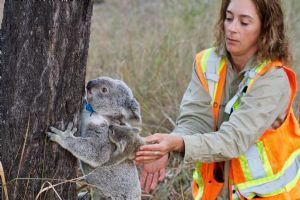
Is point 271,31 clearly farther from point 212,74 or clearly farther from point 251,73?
point 212,74

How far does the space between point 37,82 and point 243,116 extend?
131 cm

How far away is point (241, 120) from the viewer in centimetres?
364

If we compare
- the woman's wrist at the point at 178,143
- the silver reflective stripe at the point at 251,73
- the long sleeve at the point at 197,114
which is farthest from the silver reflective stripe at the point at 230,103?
the woman's wrist at the point at 178,143

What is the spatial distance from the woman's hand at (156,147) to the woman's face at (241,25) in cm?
82

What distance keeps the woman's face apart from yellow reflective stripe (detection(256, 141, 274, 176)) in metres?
0.63

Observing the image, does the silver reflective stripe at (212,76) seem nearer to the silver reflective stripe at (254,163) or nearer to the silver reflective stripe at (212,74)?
the silver reflective stripe at (212,74)

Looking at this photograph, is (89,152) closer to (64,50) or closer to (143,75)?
(64,50)

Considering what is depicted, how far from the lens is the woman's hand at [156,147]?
3.34 meters

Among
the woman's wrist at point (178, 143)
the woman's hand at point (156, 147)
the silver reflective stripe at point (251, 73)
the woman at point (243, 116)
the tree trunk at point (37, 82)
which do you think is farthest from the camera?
the silver reflective stripe at point (251, 73)

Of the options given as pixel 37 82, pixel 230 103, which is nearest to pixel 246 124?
pixel 230 103

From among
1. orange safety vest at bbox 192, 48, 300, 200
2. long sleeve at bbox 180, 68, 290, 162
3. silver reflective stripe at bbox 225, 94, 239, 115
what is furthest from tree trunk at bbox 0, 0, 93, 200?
orange safety vest at bbox 192, 48, 300, 200

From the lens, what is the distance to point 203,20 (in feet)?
26.2

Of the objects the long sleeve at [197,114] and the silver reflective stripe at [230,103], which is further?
the long sleeve at [197,114]

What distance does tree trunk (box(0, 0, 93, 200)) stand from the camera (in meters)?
2.98
